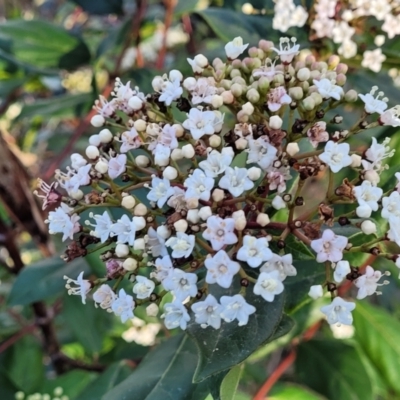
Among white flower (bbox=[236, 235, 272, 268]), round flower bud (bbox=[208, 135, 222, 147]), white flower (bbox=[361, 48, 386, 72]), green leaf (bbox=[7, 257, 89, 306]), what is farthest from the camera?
green leaf (bbox=[7, 257, 89, 306])

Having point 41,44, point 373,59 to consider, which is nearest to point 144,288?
point 373,59

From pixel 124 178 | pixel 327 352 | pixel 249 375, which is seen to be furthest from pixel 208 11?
pixel 249 375

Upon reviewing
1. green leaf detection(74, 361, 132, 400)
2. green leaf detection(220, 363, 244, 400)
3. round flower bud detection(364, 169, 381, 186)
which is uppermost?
round flower bud detection(364, 169, 381, 186)

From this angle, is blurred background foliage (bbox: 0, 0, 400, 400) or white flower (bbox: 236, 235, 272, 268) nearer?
white flower (bbox: 236, 235, 272, 268)

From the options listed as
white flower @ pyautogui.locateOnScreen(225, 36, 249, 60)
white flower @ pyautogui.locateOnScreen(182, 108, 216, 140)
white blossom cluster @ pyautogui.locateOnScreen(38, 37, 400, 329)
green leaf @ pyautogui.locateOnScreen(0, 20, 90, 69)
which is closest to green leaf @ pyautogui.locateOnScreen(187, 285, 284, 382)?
white blossom cluster @ pyautogui.locateOnScreen(38, 37, 400, 329)

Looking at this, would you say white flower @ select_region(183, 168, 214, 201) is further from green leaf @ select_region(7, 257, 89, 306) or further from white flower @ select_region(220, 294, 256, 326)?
green leaf @ select_region(7, 257, 89, 306)

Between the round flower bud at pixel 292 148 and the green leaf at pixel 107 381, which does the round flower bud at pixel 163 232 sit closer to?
the round flower bud at pixel 292 148

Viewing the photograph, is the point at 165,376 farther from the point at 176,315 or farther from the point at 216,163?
the point at 216,163

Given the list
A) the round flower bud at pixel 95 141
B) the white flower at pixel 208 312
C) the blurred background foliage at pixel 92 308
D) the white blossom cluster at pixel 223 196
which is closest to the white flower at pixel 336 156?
the white blossom cluster at pixel 223 196
